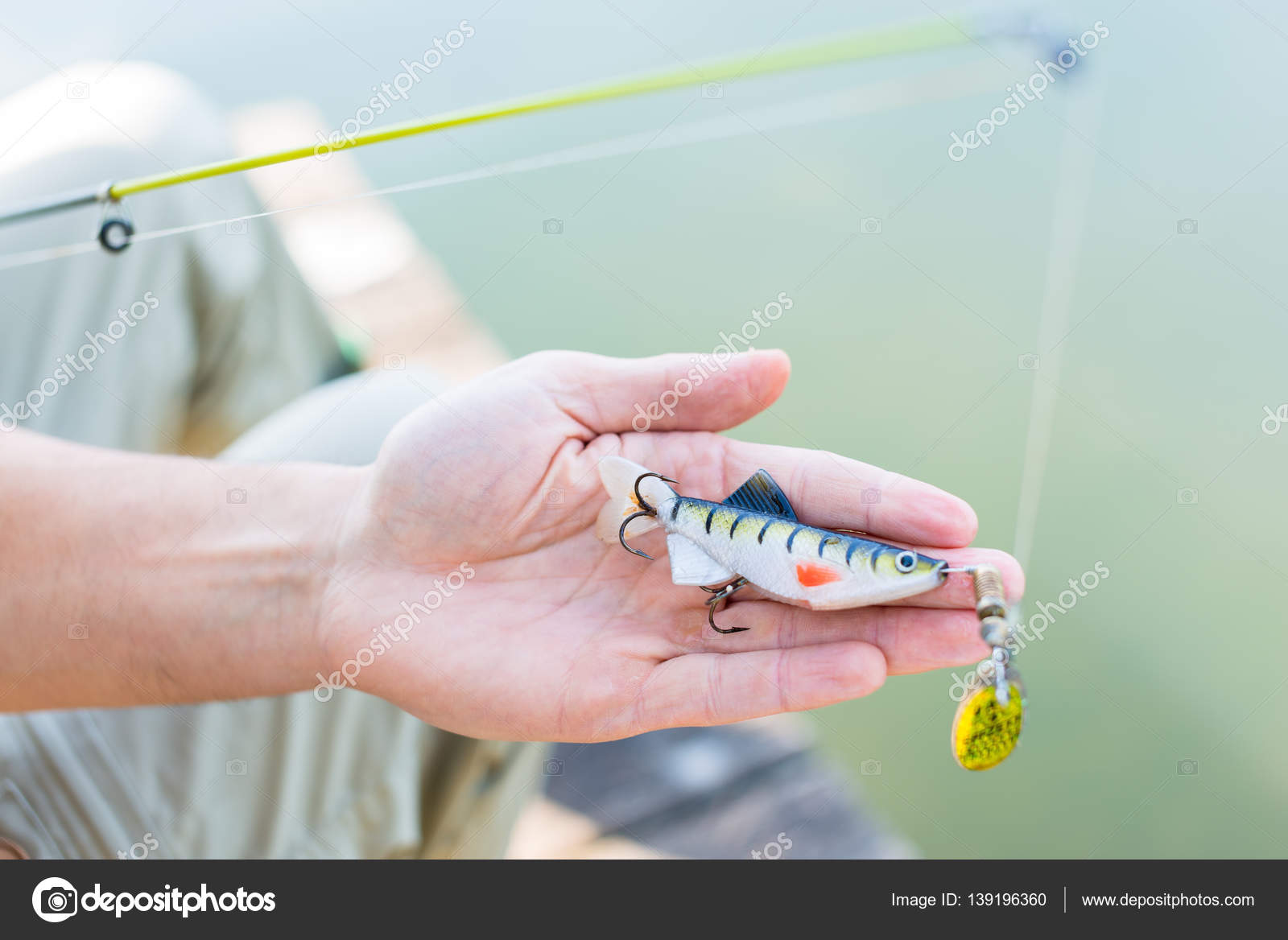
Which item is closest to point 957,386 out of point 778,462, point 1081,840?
point 1081,840

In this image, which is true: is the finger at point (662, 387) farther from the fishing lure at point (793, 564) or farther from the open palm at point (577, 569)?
the fishing lure at point (793, 564)

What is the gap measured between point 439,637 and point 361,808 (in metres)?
0.44

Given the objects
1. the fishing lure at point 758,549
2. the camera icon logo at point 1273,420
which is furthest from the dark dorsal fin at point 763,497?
the camera icon logo at point 1273,420

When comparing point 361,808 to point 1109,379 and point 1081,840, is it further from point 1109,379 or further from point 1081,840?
point 1109,379

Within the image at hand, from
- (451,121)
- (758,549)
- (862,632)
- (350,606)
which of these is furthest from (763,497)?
(451,121)

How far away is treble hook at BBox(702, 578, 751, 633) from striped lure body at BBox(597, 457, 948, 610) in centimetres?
3

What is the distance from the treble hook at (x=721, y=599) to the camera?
1.29 metres

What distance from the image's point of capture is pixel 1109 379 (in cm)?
246

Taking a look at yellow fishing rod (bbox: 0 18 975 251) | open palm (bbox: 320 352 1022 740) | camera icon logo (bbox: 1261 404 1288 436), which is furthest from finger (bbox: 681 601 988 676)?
camera icon logo (bbox: 1261 404 1288 436)

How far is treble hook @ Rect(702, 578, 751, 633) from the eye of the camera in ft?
4.25

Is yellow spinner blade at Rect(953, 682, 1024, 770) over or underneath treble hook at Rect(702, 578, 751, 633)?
underneath

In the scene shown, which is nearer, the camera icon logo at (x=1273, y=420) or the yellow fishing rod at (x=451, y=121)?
the yellow fishing rod at (x=451, y=121)
